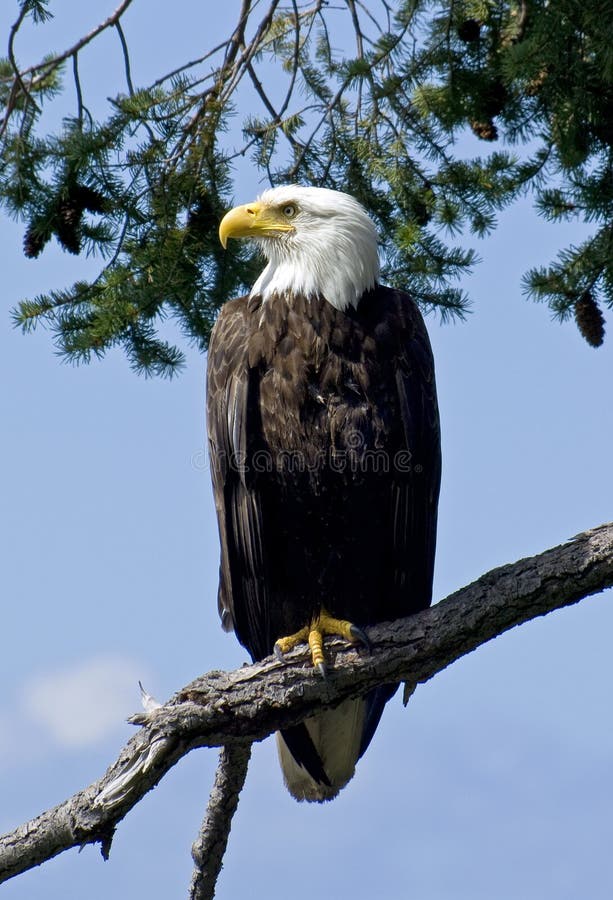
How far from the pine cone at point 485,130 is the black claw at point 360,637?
262cm

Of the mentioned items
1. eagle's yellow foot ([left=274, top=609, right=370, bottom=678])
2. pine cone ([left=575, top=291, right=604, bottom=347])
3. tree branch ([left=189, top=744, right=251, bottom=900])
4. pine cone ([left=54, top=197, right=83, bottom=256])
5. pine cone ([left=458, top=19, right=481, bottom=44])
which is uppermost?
pine cone ([left=458, top=19, right=481, bottom=44])

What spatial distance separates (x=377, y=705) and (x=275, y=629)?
59cm

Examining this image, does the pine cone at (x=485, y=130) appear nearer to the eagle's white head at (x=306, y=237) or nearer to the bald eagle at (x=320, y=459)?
the eagle's white head at (x=306, y=237)

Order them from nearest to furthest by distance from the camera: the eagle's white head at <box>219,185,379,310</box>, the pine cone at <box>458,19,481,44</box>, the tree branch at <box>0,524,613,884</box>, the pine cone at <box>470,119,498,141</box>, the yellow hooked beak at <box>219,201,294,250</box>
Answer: the tree branch at <box>0,524,613,884</box>, the eagle's white head at <box>219,185,379,310</box>, the yellow hooked beak at <box>219,201,294,250</box>, the pine cone at <box>458,19,481,44</box>, the pine cone at <box>470,119,498,141</box>

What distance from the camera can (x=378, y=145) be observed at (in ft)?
16.9

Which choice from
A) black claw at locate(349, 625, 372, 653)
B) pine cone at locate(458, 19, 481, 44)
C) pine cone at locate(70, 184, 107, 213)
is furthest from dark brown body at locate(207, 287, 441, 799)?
pine cone at locate(458, 19, 481, 44)

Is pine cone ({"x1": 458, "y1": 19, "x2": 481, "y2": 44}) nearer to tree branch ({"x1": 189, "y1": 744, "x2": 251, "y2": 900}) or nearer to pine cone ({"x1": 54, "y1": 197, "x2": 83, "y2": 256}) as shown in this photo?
pine cone ({"x1": 54, "y1": 197, "x2": 83, "y2": 256})

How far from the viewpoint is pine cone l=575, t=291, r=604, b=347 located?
17.4 feet

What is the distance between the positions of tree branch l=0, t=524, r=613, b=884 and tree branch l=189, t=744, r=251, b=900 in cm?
1

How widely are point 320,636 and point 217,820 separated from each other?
0.71 meters

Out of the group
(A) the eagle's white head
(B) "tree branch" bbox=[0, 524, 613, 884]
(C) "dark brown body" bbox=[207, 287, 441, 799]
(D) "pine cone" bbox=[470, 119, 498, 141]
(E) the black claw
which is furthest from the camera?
(D) "pine cone" bbox=[470, 119, 498, 141]

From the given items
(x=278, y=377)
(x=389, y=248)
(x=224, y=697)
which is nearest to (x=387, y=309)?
(x=278, y=377)

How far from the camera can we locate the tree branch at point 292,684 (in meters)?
3.19

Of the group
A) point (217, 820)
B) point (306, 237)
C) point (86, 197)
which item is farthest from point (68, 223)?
point (217, 820)
